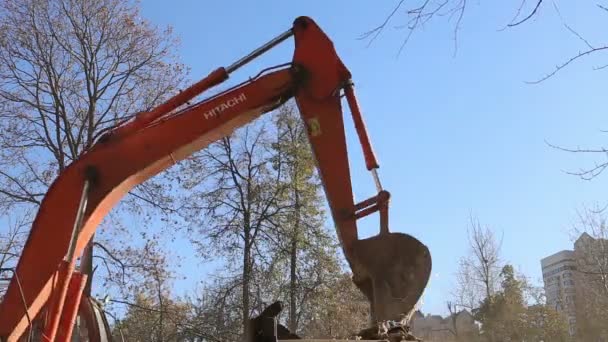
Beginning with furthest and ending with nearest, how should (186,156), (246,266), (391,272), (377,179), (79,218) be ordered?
(246,266)
(377,179)
(186,156)
(391,272)
(79,218)

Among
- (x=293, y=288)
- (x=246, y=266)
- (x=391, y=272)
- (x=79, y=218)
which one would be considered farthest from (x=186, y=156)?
(x=293, y=288)

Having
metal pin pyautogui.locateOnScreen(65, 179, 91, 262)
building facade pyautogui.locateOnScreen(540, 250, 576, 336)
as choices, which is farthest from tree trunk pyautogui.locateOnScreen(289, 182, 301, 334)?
metal pin pyautogui.locateOnScreen(65, 179, 91, 262)

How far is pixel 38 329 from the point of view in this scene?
6.39 meters

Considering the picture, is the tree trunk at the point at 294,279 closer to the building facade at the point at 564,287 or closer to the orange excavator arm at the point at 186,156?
the building facade at the point at 564,287

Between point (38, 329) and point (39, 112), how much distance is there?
1805cm

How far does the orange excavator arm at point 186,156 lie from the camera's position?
6375 millimetres

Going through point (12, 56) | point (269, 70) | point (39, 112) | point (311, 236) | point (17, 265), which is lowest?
point (17, 265)

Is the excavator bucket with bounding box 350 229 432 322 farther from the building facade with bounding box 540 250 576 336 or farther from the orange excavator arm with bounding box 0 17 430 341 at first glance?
the building facade with bounding box 540 250 576 336

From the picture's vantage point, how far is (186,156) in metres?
7.41

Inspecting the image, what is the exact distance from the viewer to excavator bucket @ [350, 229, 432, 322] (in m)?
7.04

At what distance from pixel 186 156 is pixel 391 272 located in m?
2.54

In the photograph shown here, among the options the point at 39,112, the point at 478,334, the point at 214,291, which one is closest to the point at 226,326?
the point at 214,291

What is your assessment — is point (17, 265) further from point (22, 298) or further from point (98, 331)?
point (98, 331)

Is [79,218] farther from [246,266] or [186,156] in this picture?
[246,266]
